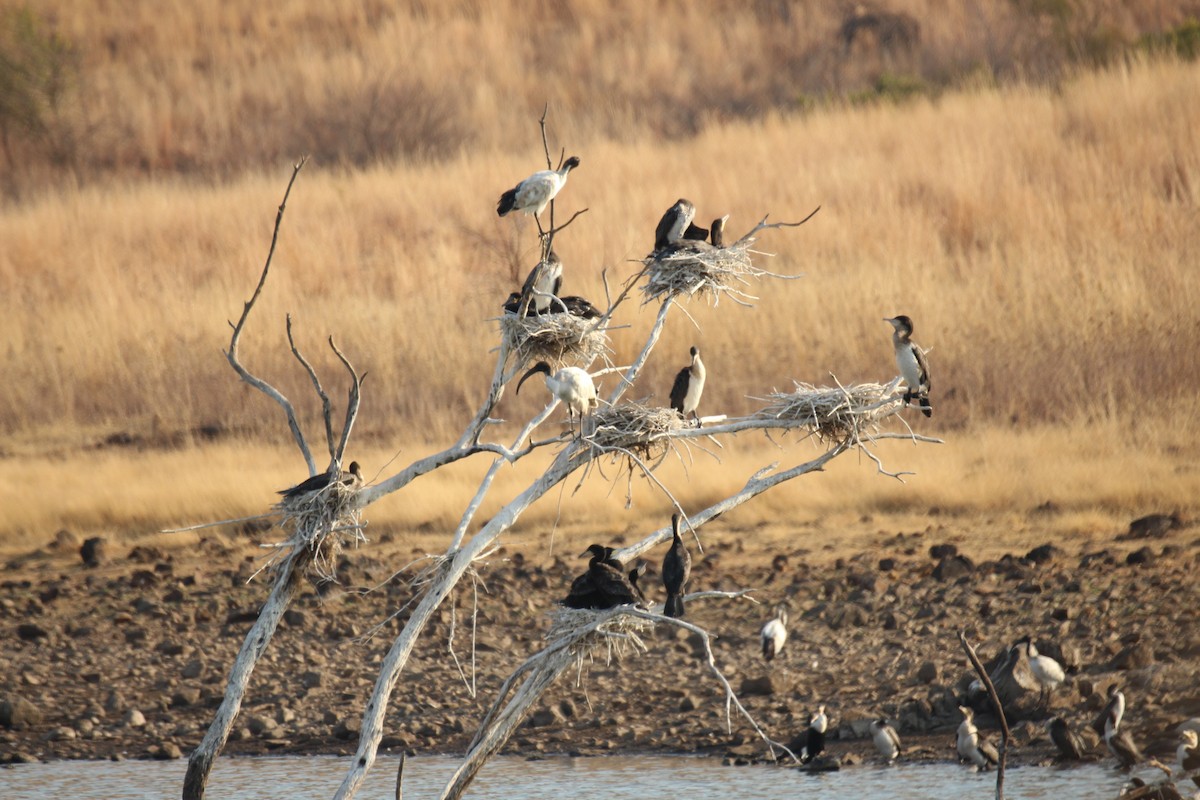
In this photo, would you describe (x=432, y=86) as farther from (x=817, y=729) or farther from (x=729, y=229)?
(x=817, y=729)

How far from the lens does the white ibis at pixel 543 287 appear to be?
22.3ft

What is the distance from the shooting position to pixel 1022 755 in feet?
29.3

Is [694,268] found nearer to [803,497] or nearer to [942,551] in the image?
[942,551]

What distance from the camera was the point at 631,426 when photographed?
6.41 m

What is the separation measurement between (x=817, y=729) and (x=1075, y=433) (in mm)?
6307

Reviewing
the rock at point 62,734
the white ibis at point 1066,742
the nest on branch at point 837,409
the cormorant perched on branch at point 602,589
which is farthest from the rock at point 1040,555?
the rock at point 62,734

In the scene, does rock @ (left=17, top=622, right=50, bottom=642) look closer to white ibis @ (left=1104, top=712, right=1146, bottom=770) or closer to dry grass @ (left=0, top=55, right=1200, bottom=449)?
dry grass @ (left=0, top=55, right=1200, bottom=449)

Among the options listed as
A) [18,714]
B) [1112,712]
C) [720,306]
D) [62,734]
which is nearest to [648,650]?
[1112,712]

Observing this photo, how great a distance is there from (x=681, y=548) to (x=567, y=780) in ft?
8.26

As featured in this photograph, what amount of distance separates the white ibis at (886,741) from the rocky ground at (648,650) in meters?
0.10

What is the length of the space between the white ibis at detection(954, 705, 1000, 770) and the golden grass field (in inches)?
132

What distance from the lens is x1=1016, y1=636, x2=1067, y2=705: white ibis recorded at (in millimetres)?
9070

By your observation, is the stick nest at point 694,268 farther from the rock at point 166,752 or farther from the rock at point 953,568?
the rock at point 953,568

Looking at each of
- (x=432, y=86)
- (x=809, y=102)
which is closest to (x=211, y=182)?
(x=432, y=86)
